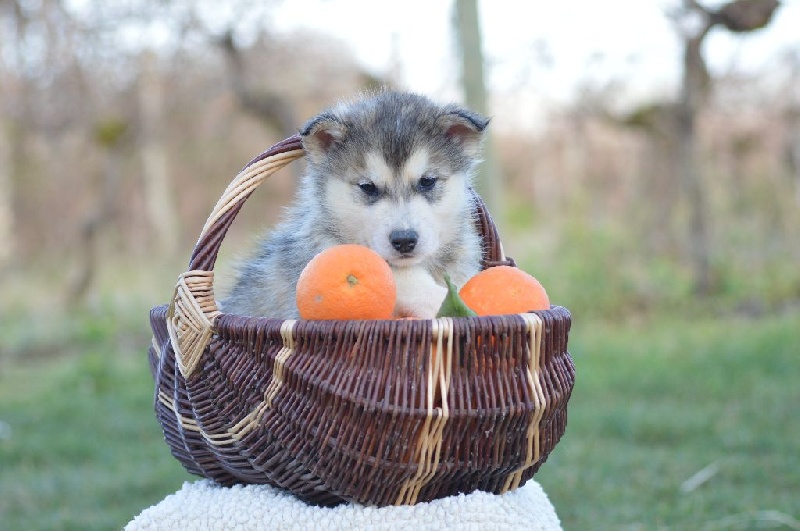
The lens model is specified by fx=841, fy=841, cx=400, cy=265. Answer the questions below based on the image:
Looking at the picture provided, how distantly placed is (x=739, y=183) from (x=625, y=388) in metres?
→ 6.25

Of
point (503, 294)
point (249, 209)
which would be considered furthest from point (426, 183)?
point (249, 209)

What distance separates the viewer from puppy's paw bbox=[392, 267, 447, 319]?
8.52ft

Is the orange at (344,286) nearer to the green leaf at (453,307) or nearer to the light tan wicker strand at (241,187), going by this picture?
the green leaf at (453,307)

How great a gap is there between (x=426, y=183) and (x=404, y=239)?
1.04ft

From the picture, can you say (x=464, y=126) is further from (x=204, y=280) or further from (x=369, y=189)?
(x=204, y=280)

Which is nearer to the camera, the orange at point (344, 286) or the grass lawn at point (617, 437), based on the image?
the orange at point (344, 286)

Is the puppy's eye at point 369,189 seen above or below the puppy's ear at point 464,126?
below

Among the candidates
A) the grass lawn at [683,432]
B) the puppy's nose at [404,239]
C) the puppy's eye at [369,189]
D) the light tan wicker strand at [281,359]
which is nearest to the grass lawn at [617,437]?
the grass lawn at [683,432]

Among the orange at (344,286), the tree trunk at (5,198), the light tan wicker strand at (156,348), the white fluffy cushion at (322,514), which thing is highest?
the orange at (344,286)

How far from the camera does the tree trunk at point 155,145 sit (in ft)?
44.6

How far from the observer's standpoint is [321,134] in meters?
Result: 2.91

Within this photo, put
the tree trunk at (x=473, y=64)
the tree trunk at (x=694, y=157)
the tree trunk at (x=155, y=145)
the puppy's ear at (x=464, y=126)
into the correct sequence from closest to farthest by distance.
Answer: the puppy's ear at (x=464, y=126), the tree trunk at (x=473, y=64), the tree trunk at (x=694, y=157), the tree trunk at (x=155, y=145)

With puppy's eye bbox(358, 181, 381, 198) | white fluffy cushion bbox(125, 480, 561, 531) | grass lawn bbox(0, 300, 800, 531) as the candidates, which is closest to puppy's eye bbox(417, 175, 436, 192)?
puppy's eye bbox(358, 181, 381, 198)

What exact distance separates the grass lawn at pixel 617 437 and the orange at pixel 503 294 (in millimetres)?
1053
